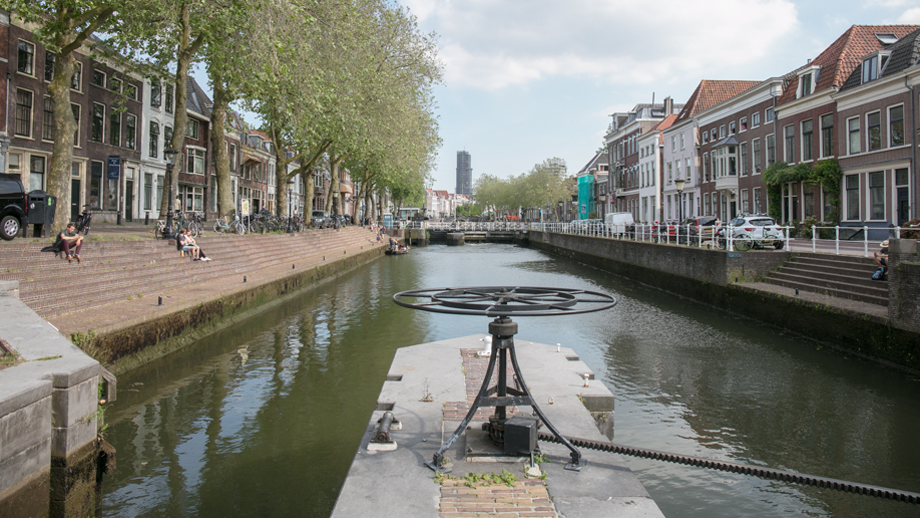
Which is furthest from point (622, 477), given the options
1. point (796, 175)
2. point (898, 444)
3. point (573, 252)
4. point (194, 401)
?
point (573, 252)

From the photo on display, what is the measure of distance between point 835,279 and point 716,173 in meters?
25.9

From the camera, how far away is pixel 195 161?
39281 mm

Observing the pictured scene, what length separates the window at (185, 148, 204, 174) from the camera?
3864 cm

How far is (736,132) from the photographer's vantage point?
36.2 metres

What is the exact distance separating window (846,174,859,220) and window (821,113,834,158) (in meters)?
1.84

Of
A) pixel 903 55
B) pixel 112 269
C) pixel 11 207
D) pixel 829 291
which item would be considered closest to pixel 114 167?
pixel 11 207

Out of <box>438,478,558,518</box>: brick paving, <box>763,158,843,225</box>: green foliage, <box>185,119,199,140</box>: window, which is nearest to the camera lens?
<box>438,478,558,518</box>: brick paving

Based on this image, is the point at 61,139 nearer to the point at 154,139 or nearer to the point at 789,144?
the point at 154,139

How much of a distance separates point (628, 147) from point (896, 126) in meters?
36.6

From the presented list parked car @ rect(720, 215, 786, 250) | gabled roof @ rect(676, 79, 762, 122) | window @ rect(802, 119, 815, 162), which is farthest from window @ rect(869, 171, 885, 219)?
gabled roof @ rect(676, 79, 762, 122)

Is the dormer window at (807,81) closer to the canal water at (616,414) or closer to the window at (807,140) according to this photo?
the window at (807,140)

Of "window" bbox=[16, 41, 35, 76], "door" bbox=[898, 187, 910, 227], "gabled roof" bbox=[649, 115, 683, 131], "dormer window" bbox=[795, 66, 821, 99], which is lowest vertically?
"door" bbox=[898, 187, 910, 227]

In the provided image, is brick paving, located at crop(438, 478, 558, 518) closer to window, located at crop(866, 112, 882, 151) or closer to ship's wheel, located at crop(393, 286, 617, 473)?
ship's wheel, located at crop(393, 286, 617, 473)

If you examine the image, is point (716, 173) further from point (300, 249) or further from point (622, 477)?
point (622, 477)
